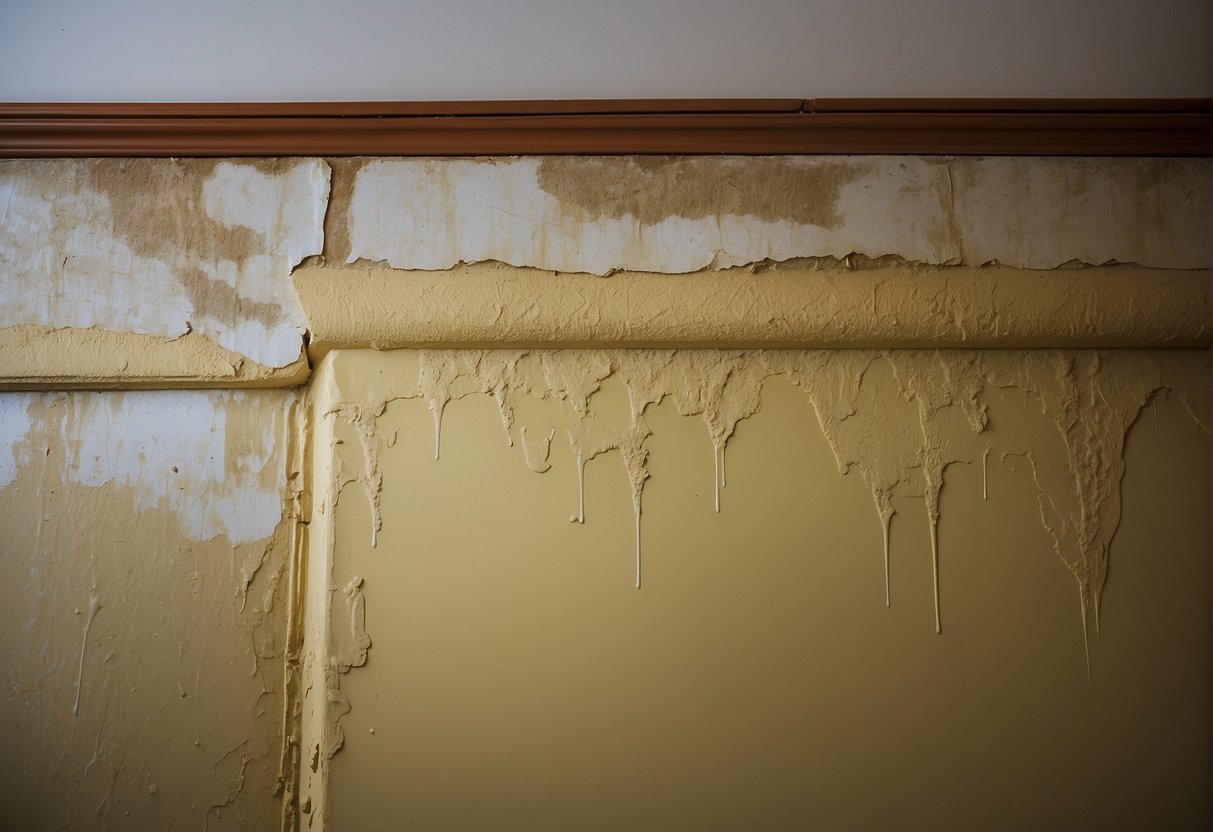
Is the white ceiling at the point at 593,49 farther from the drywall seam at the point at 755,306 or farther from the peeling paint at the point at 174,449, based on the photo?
the peeling paint at the point at 174,449

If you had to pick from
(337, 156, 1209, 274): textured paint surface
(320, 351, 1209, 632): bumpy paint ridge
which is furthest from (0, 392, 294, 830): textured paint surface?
(337, 156, 1209, 274): textured paint surface

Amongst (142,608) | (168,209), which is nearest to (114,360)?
(168,209)

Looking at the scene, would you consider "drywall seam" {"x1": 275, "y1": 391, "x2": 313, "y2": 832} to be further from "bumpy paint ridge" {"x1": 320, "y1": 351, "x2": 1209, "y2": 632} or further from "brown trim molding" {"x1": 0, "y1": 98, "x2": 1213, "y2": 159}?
"brown trim molding" {"x1": 0, "y1": 98, "x2": 1213, "y2": 159}

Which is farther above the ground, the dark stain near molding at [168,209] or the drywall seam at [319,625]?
the dark stain near molding at [168,209]

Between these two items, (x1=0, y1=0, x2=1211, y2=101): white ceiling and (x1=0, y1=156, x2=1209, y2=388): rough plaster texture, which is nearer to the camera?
(x1=0, y1=156, x2=1209, y2=388): rough plaster texture

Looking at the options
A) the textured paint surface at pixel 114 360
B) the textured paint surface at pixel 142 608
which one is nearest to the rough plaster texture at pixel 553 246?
the textured paint surface at pixel 114 360

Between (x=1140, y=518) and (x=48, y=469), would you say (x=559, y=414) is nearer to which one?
(x=48, y=469)

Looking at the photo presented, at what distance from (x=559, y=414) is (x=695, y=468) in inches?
11.0

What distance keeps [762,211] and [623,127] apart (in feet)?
1.03

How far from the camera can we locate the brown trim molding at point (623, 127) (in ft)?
4.91

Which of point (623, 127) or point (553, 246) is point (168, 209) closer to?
point (553, 246)

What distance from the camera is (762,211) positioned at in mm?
1503

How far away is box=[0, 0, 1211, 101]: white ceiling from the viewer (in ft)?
5.14

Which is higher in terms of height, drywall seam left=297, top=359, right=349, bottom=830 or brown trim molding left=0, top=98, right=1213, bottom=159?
brown trim molding left=0, top=98, right=1213, bottom=159
